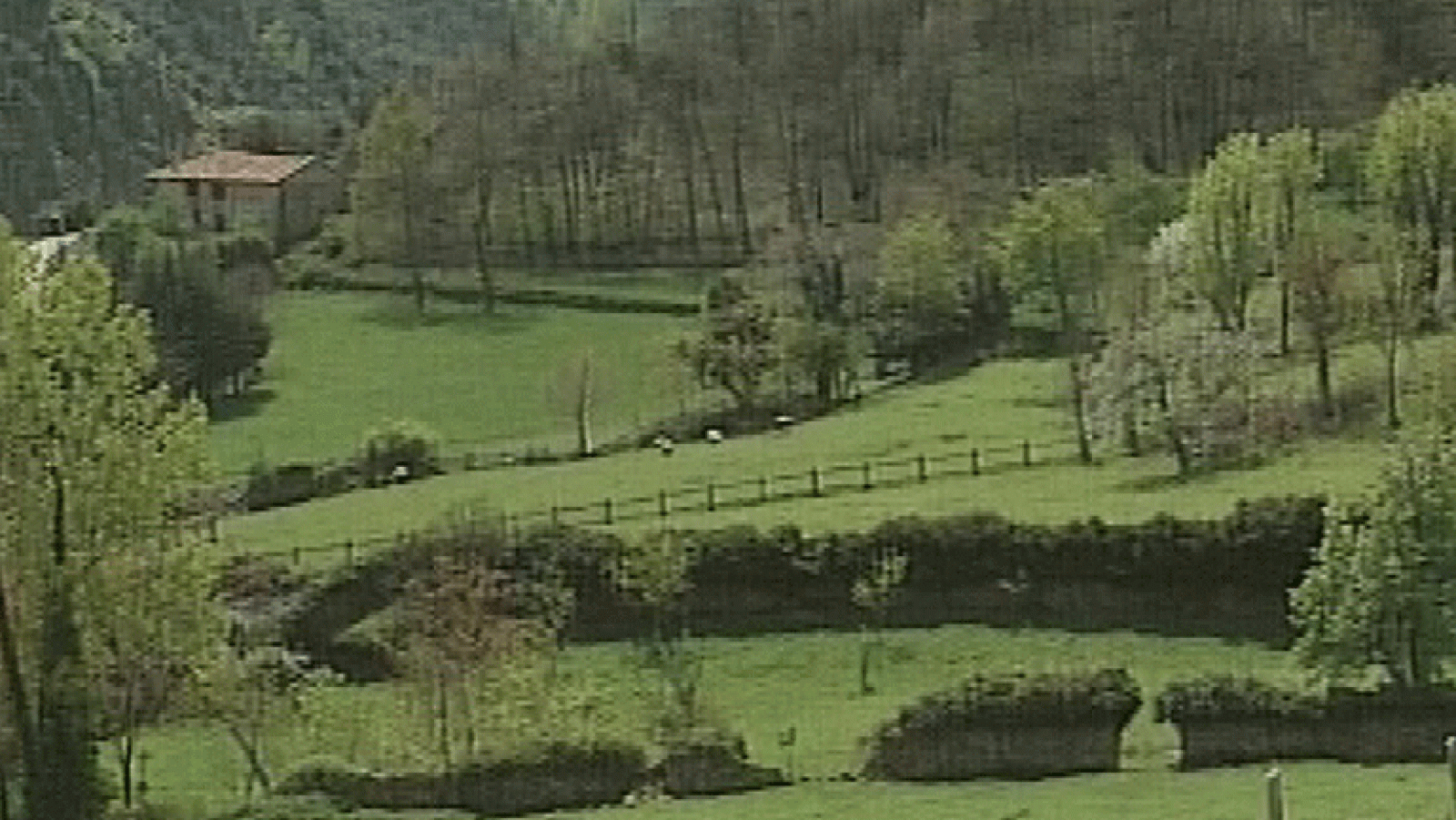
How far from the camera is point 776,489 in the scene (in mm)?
70062

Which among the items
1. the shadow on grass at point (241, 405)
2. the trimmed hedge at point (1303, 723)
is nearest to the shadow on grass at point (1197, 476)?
the trimmed hedge at point (1303, 723)

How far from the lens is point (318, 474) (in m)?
83.9

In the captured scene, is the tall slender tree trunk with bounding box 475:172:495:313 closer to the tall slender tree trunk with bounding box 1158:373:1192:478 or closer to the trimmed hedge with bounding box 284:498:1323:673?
the trimmed hedge with bounding box 284:498:1323:673

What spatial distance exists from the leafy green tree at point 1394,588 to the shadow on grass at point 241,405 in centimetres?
6526

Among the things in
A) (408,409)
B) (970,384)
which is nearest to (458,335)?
(408,409)

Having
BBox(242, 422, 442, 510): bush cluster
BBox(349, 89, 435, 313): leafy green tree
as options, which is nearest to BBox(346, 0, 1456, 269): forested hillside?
BBox(349, 89, 435, 313): leafy green tree

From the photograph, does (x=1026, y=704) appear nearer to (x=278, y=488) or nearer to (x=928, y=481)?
(x=928, y=481)

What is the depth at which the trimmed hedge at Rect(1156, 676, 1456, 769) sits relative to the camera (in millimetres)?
42844

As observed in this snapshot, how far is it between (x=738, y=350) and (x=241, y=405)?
88.1ft

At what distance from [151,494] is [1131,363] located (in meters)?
30.9

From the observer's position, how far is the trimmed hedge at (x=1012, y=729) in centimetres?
4475

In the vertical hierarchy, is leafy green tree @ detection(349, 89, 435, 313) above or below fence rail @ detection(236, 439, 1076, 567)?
above

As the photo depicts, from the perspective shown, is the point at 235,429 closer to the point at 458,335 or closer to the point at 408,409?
the point at 408,409

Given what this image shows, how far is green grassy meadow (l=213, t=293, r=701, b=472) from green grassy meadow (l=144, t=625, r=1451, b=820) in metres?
31.9
